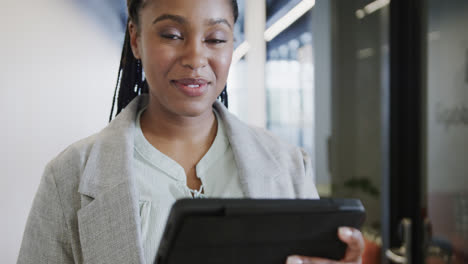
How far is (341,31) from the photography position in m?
1.68

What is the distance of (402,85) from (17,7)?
1251 millimetres

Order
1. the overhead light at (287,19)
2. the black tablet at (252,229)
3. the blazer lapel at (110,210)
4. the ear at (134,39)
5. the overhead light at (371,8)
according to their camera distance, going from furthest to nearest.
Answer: the overhead light at (371,8) → the overhead light at (287,19) → the ear at (134,39) → the blazer lapel at (110,210) → the black tablet at (252,229)

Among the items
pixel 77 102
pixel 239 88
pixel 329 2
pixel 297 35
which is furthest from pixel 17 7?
pixel 329 2

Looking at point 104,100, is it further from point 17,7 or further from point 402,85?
point 402,85

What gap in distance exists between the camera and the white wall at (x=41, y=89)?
88 cm

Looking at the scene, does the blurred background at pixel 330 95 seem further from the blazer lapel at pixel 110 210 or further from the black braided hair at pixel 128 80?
the blazer lapel at pixel 110 210

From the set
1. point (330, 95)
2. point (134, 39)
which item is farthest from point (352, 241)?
point (330, 95)

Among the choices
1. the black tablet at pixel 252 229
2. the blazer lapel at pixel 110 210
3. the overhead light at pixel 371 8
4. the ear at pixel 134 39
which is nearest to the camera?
the black tablet at pixel 252 229

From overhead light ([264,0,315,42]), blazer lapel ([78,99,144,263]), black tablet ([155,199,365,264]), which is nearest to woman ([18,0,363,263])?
blazer lapel ([78,99,144,263])

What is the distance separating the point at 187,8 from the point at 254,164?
0.33 metres

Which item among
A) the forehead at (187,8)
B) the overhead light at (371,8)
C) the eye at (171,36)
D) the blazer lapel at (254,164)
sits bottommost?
the blazer lapel at (254,164)

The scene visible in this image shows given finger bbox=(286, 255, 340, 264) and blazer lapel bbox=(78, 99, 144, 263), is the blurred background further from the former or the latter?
finger bbox=(286, 255, 340, 264)

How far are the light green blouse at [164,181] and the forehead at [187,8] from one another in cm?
23

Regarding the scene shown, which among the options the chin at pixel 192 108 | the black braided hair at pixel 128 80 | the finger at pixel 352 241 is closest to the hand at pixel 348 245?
the finger at pixel 352 241
